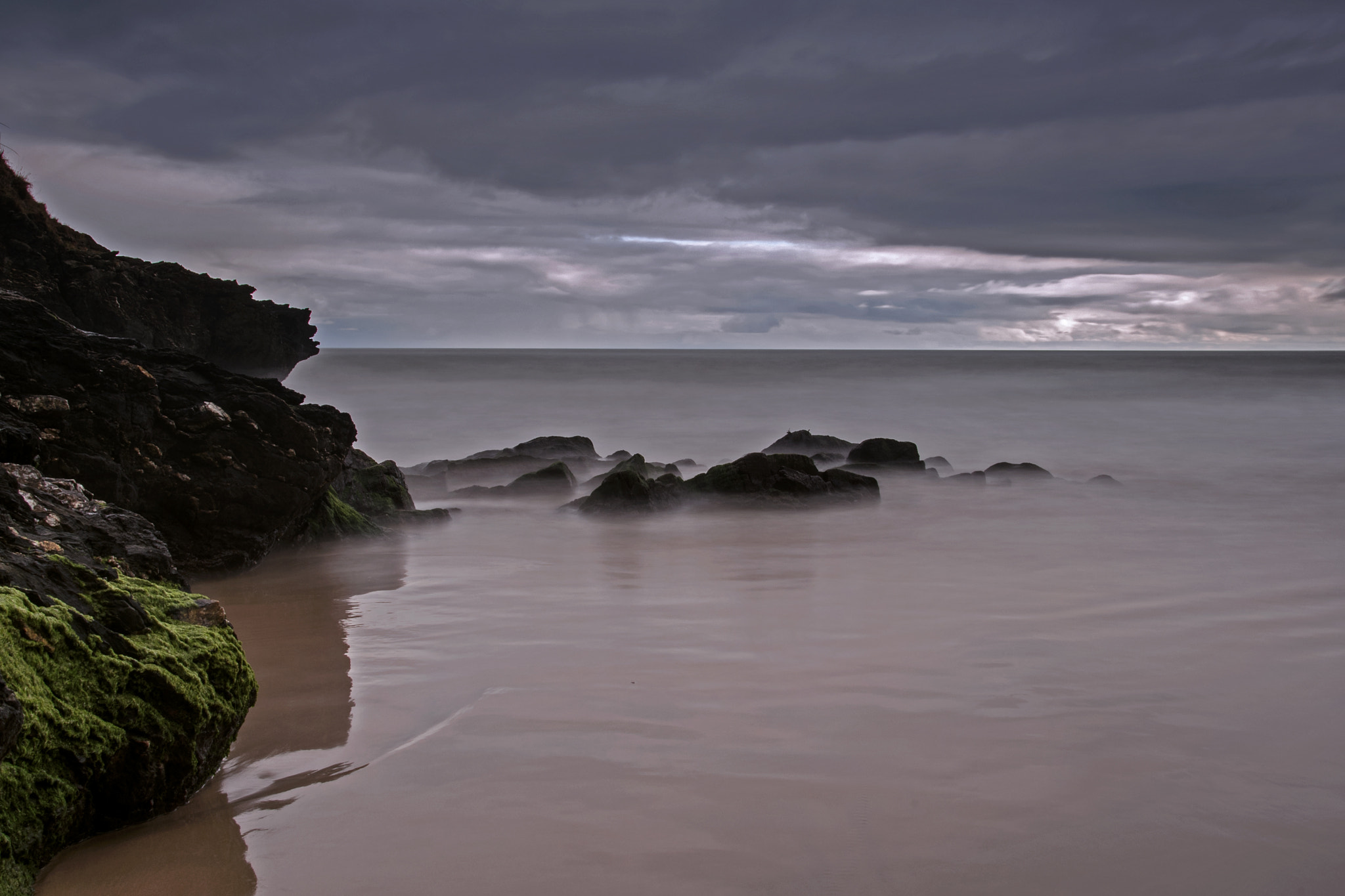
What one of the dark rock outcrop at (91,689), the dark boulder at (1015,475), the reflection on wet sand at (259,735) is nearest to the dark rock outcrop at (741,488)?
the dark boulder at (1015,475)

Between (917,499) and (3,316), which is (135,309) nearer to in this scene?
(3,316)

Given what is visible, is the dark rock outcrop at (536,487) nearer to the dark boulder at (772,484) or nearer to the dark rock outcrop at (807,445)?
the dark boulder at (772,484)

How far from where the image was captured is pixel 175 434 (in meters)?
6.64

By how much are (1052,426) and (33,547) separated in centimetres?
2853

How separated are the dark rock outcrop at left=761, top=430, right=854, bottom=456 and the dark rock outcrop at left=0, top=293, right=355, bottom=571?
10668 mm

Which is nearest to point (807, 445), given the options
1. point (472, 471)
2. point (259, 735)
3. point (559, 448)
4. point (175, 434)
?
point (559, 448)

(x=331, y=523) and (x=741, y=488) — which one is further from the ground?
(x=741, y=488)

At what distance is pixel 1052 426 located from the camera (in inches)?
1108

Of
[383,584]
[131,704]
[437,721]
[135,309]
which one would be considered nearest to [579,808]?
[437,721]

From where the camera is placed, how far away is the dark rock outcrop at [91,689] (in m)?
2.56

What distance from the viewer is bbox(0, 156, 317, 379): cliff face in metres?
7.97

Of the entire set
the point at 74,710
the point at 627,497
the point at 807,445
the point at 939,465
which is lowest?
the point at 74,710

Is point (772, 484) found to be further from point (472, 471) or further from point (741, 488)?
point (472, 471)

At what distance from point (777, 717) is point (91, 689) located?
8.64 feet
